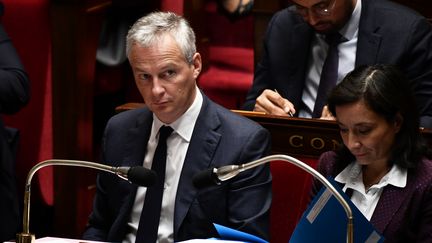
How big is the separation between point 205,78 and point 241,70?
10 cm

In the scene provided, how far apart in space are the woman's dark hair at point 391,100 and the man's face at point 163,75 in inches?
10.9

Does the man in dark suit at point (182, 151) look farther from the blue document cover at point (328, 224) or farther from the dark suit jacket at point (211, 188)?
the blue document cover at point (328, 224)

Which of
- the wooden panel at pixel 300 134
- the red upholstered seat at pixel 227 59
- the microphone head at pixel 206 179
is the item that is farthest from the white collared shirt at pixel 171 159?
the red upholstered seat at pixel 227 59

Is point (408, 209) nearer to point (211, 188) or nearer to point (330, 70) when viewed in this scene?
point (211, 188)

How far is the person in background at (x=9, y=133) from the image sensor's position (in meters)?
2.35

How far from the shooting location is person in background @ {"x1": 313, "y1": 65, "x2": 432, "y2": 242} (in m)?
1.78

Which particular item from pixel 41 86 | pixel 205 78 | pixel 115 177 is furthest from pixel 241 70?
pixel 115 177

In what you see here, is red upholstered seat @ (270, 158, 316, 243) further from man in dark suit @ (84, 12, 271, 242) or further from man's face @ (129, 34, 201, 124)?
man's face @ (129, 34, 201, 124)

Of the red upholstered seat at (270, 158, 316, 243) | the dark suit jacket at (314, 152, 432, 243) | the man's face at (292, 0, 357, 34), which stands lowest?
the red upholstered seat at (270, 158, 316, 243)

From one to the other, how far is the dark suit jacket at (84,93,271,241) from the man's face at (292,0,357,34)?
0.34 m

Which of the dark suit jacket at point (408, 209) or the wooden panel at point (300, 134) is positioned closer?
the dark suit jacket at point (408, 209)

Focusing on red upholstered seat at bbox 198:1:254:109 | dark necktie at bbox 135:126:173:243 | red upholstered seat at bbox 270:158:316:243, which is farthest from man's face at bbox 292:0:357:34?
red upholstered seat at bbox 198:1:254:109

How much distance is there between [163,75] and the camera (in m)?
1.92

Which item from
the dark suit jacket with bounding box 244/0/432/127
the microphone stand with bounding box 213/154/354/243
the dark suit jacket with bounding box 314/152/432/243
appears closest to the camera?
the microphone stand with bounding box 213/154/354/243
